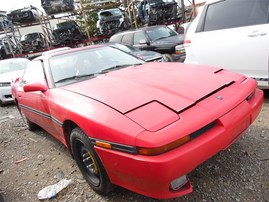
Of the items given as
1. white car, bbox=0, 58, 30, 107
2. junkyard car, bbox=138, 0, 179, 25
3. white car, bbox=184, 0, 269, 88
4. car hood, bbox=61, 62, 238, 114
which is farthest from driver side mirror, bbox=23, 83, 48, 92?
junkyard car, bbox=138, 0, 179, 25

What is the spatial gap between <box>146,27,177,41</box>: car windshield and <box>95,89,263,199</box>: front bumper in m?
7.16

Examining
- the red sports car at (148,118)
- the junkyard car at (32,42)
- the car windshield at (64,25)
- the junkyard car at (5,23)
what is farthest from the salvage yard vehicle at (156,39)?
the junkyard car at (5,23)

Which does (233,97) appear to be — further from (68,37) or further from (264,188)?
(68,37)

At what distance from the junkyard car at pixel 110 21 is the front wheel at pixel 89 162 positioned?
12.3 m

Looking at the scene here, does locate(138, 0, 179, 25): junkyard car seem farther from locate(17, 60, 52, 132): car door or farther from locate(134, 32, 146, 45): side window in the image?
locate(17, 60, 52, 132): car door

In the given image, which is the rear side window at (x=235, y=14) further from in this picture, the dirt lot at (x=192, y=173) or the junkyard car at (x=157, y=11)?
the junkyard car at (x=157, y=11)

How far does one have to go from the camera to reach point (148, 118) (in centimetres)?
192

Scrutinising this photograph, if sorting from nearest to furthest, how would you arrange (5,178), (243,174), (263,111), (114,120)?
(114,120)
(243,174)
(5,178)
(263,111)

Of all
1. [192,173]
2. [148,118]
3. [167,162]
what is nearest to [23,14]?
[192,173]

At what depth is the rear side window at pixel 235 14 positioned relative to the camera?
11.7 feet

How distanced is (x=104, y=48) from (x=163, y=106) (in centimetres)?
193

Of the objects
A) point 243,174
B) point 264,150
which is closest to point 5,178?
point 243,174

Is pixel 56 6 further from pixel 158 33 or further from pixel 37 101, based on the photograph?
pixel 37 101

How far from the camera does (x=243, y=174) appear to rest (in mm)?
2387
